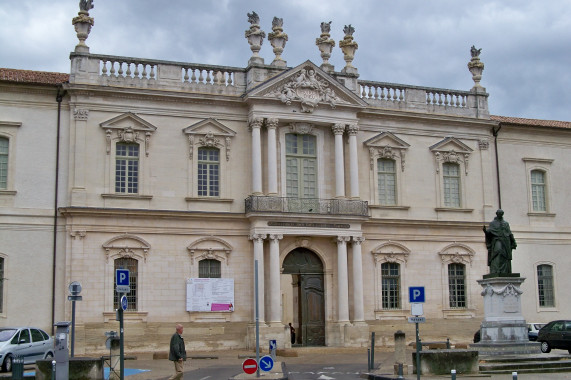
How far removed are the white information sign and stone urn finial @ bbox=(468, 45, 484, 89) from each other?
15.3 m

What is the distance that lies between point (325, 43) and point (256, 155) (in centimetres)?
638

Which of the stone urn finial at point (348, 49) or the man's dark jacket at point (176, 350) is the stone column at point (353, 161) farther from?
the man's dark jacket at point (176, 350)

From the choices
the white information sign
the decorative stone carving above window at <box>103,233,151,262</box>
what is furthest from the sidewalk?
the decorative stone carving above window at <box>103,233,151,262</box>

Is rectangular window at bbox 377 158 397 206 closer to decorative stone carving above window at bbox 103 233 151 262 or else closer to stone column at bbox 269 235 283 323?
stone column at bbox 269 235 283 323

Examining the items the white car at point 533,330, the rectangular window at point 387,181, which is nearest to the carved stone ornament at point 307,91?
the rectangular window at point 387,181

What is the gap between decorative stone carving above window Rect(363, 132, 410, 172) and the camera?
33.8 meters

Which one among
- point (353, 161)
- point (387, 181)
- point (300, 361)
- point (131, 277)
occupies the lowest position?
point (300, 361)

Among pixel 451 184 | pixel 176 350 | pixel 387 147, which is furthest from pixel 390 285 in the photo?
pixel 176 350

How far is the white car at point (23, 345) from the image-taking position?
879 inches

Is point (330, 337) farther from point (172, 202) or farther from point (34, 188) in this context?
point (34, 188)

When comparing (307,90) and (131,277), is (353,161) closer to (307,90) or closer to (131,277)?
(307,90)

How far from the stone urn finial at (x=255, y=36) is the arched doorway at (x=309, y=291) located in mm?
8221

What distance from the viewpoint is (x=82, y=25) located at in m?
30.3

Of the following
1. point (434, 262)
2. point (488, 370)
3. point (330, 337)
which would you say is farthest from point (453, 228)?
point (488, 370)
